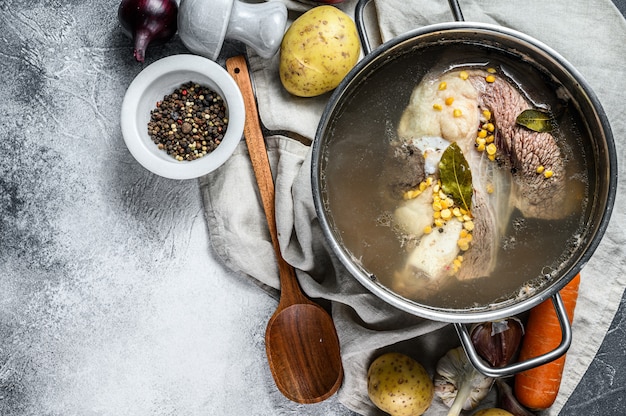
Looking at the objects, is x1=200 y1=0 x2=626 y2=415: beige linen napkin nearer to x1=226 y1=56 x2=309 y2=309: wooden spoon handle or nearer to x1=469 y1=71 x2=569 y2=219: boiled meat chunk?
x1=226 y1=56 x2=309 y2=309: wooden spoon handle

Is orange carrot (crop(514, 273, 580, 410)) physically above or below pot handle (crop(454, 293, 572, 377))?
below

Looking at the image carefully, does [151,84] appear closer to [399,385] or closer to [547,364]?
[399,385]

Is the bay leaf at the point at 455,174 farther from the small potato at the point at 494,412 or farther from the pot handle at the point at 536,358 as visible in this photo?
the small potato at the point at 494,412

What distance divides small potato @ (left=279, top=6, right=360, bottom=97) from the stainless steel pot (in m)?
0.07

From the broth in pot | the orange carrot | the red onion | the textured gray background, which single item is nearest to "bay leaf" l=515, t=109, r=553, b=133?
the broth in pot

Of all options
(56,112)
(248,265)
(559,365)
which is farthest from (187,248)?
(559,365)

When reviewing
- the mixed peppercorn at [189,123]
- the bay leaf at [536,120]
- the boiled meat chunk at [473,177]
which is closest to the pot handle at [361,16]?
the boiled meat chunk at [473,177]

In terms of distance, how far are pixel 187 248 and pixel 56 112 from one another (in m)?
0.45

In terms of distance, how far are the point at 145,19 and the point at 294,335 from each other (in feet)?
2.63

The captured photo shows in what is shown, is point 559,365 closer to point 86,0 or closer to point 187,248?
point 187,248

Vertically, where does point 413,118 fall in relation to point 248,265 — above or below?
above

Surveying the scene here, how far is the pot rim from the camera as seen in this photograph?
1.29 metres

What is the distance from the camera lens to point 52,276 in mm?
1603

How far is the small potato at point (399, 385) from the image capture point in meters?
1.50
